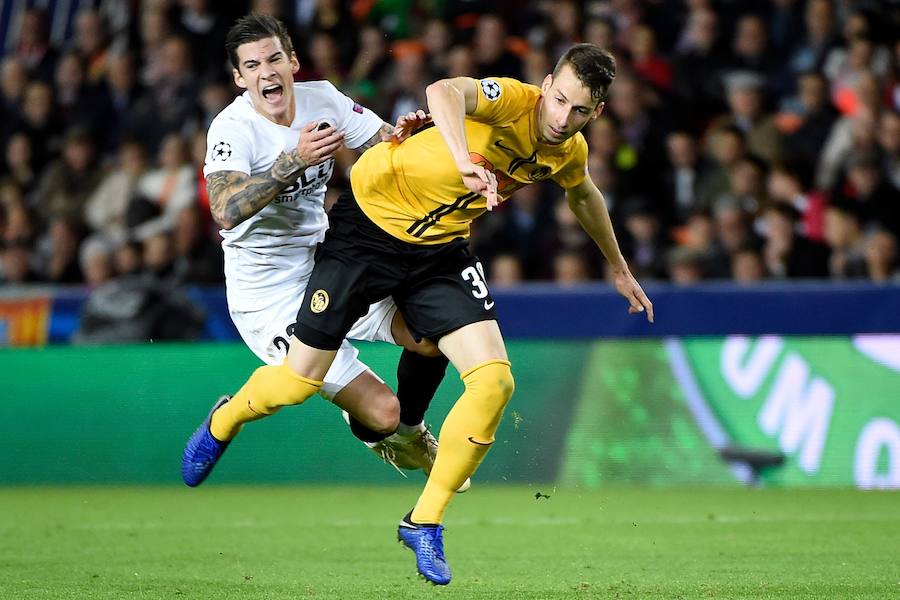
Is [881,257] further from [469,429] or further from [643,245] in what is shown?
[469,429]

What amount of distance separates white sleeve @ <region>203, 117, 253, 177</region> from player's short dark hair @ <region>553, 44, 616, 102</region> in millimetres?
1479

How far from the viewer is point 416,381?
6688mm

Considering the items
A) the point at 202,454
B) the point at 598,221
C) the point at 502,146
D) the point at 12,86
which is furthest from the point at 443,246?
the point at 12,86

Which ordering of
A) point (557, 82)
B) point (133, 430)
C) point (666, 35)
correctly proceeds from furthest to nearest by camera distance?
1. point (666, 35)
2. point (133, 430)
3. point (557, 82)

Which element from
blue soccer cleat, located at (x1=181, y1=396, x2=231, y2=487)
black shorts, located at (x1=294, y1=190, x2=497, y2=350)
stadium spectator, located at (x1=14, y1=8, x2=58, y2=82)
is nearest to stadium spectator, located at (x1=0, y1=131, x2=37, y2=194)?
stadium spectator, located at (x1=14, y1=8, x2=58, y2=82)

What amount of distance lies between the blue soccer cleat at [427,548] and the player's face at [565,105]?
156 centimetres

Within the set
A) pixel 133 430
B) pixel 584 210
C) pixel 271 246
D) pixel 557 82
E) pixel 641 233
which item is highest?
pixel 557 82

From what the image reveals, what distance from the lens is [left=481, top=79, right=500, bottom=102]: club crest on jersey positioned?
18.1 feet

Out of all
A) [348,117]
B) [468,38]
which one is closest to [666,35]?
[468,38]

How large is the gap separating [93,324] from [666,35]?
538 centimetres

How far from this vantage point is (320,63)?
12742 mm

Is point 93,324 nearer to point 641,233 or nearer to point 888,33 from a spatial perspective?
point 641,233

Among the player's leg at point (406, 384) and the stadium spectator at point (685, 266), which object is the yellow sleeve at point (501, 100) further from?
the stadium spectator at point (685, 266)

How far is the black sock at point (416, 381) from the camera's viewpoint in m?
6.59
